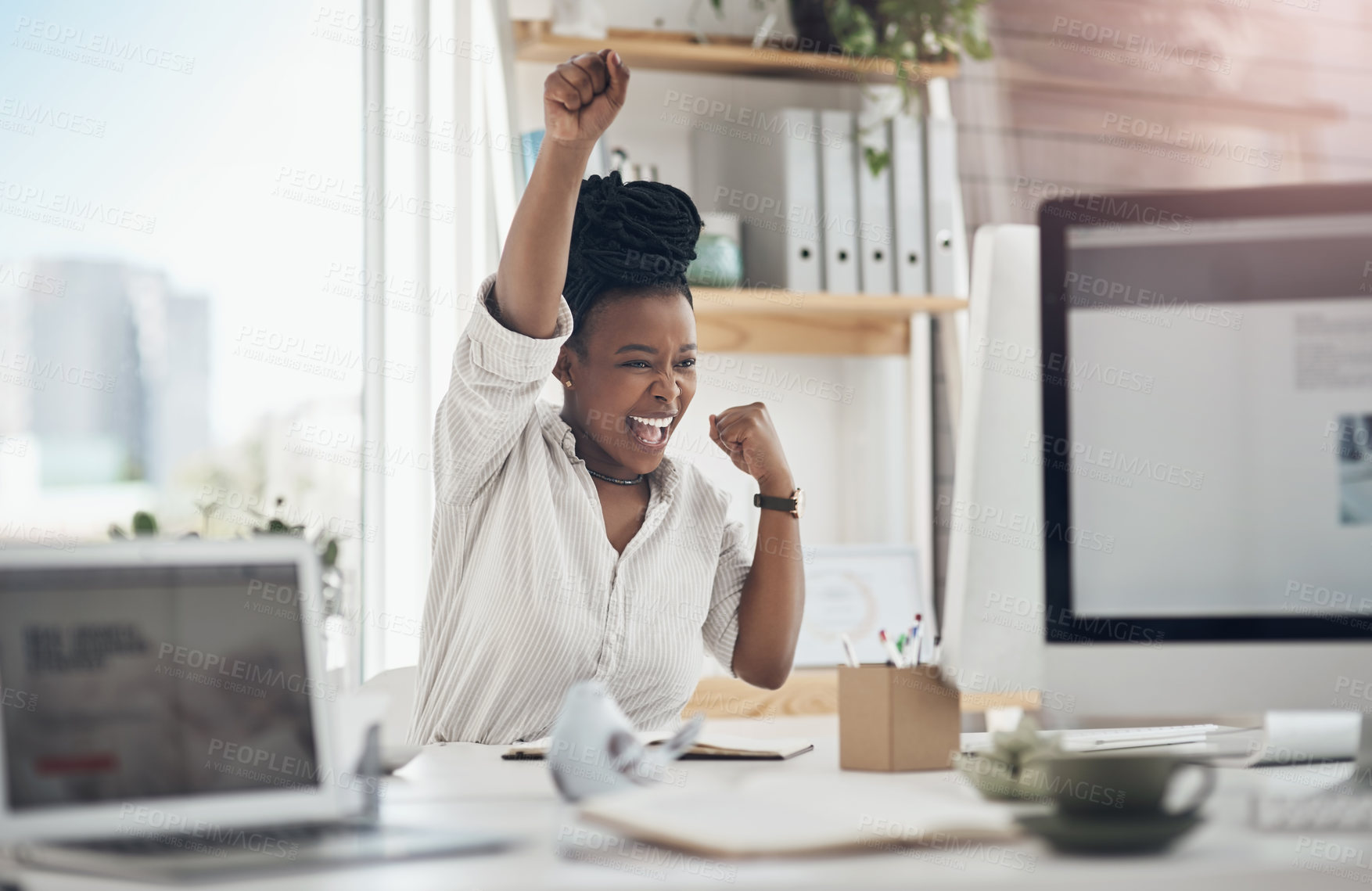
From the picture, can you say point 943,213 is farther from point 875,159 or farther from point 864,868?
point 864,868

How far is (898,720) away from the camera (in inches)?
38.1

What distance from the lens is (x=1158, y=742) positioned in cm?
110

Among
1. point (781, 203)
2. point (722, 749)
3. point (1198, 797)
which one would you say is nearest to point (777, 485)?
point (722, 749)

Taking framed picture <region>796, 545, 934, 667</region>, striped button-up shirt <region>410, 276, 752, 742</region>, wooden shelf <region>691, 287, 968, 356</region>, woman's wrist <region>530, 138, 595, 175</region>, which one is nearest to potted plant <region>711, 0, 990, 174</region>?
wooden shelf <region>691, 287, 968, 356</region>

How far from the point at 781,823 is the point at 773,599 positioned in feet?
2.71

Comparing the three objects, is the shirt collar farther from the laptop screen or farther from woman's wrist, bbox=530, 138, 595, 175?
the laptop screen

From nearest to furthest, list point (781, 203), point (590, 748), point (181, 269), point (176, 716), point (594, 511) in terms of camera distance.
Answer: point (176, 716), point (590, 748), point (594, 511), point (181, 269), point (781, 203)

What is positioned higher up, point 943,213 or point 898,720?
point 943,213

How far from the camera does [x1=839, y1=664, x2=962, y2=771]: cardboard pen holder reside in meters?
0.97

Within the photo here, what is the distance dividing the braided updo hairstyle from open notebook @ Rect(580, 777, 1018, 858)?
81 centimetres

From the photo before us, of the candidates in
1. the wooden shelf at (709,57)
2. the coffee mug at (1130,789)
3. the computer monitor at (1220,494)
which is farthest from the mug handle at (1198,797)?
the wooden shelf at (709,57)

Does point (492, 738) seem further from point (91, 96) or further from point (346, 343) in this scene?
point (91, 96)

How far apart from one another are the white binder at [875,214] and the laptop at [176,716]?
1858mm

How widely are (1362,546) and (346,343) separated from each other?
1.96 m
